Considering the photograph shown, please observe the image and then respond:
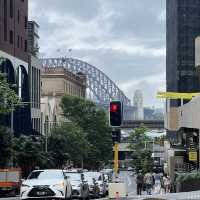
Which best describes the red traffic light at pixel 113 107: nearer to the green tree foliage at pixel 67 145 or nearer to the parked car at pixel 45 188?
the parked car at pixel 45 188

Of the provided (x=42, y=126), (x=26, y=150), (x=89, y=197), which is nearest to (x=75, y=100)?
(x=42, y=126)

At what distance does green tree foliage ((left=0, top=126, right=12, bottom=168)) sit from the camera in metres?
70.9

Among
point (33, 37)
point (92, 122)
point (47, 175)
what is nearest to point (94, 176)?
point (47, 175)

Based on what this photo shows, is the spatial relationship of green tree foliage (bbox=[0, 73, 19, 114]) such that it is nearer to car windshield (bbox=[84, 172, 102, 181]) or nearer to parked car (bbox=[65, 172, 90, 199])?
car windshield (bbox=[84, 172, 102, 181])

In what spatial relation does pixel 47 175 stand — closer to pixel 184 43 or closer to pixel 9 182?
pixel 9 182

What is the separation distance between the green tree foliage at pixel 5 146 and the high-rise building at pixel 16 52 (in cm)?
2306

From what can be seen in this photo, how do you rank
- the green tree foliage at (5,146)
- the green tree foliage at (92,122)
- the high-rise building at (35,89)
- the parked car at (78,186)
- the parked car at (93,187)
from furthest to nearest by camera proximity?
the green tree foliage at (92,122)
the high-rise building at (35,89)
the green tree foliage at (5,146)
the parked car at (93,187)
the parked car at (78,186)

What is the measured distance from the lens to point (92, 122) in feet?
424

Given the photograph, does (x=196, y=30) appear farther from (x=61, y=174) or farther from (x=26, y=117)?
(x=61, y=174)

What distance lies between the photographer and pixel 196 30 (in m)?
139

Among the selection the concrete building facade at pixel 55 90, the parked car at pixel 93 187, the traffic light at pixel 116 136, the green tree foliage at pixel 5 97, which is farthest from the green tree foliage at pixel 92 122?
the traffic light at pixel 116 136

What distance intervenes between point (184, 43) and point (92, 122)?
893 inches

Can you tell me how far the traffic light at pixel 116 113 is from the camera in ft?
88.8

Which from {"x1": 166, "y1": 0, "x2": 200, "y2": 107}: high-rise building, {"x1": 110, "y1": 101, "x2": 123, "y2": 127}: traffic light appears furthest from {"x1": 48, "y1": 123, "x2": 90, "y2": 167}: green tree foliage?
{"x1": 110, "y1": 101, "x2": 123, "y2": 127}: traffic light
